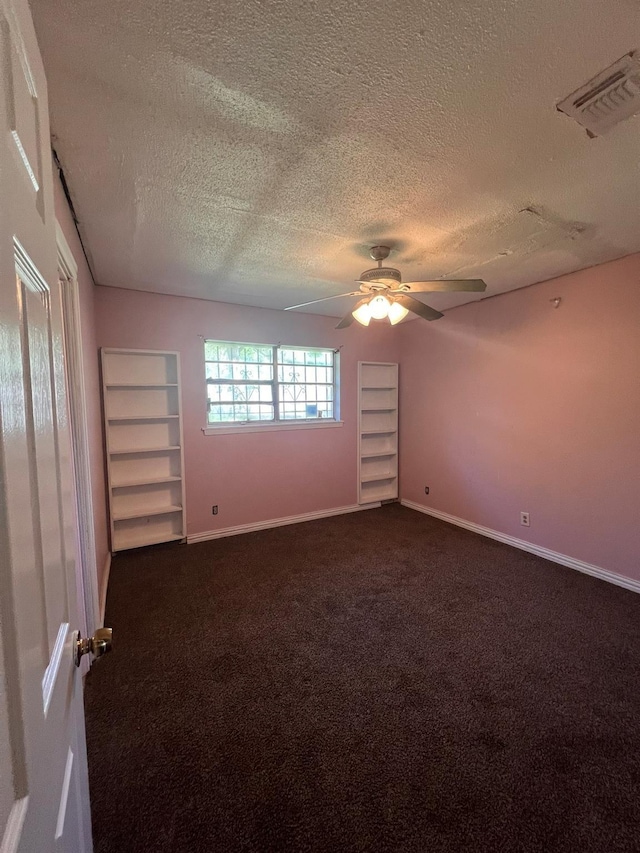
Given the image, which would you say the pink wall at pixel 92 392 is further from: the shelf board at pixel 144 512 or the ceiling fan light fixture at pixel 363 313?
the ceiling fan light fixture at pixel 363 313

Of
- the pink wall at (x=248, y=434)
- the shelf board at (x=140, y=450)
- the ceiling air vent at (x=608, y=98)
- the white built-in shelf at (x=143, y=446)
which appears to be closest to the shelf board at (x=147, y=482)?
the white built-in shelf at (x=143, y=446)

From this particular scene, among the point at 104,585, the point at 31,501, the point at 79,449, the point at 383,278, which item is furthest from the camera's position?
the point at 104,585

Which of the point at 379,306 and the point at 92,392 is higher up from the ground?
the point at 379,306

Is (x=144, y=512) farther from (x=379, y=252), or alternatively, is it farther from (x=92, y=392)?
(x=379, y=252)

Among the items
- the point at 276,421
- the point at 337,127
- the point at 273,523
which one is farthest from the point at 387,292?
the point at 273,523

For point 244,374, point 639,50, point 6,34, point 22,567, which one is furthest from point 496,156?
point 244,374

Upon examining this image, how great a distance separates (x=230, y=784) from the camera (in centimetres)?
142

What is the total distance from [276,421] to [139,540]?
1843 millimetres

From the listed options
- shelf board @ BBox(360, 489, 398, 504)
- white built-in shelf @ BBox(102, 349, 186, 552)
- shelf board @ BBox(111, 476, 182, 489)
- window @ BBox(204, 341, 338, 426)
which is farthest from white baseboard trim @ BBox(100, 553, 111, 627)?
shelf board @ BBox(360, 489, 398, 504)

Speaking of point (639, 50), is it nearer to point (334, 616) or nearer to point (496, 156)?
point (496, 156)

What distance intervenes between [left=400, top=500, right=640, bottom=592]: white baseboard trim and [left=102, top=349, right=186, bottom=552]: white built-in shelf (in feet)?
9.81

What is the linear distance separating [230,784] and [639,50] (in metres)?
2.90

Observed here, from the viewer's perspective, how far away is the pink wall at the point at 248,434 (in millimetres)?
3496

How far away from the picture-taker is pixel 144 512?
3541 millimetres
